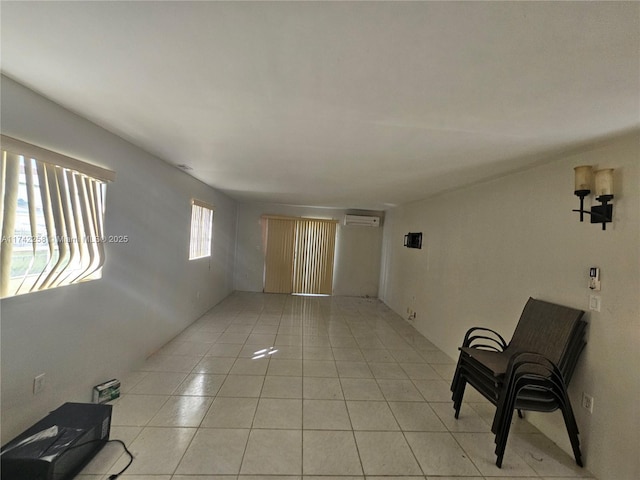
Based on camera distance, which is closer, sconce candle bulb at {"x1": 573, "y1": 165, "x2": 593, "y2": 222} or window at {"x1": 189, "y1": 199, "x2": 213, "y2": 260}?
sconce candle bulb at {"x1": 573, "y1": 165, "x2": 593, "y2": 222}

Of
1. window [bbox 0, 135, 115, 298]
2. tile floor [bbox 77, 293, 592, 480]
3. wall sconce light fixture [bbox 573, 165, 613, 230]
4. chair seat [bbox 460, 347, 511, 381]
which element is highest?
wall sconce light fixture [bbox 573, 165, 613, 230]

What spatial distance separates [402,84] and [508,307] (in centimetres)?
257

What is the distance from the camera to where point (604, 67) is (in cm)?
116

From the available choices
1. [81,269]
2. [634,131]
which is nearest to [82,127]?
[81,269]

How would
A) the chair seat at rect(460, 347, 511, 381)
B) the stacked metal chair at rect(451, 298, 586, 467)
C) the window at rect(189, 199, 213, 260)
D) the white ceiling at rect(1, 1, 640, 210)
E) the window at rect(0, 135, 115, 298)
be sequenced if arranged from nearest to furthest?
the white ceiling at rect(1, 1, 640, 210) → the window at rect(0, 135, 115, 298) → the stacked metal chair at rect(451, 298, 586, 467) → the chair seat at rect(460, 347, 511, 381) → the window at rect(189, 199, 213, 260)

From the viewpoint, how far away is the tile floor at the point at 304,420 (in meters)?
1.87

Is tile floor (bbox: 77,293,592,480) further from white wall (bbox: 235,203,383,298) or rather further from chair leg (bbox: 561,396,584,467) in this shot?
white wall (bbox: 235,203,383,298)

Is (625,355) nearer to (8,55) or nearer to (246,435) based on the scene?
(246,435)

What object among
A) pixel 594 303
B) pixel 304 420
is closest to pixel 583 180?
pixel 594 303

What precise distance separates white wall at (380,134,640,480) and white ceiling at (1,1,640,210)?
0.44 metres

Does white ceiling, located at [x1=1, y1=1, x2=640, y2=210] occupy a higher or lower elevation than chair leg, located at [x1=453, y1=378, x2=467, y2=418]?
higher

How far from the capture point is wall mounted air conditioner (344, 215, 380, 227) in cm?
744

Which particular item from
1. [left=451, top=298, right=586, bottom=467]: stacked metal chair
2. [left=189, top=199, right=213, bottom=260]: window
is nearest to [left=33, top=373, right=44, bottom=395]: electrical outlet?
[left=189, top=199, right=213, bottom=260]: window

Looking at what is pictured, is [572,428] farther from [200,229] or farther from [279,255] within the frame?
[279,255]
